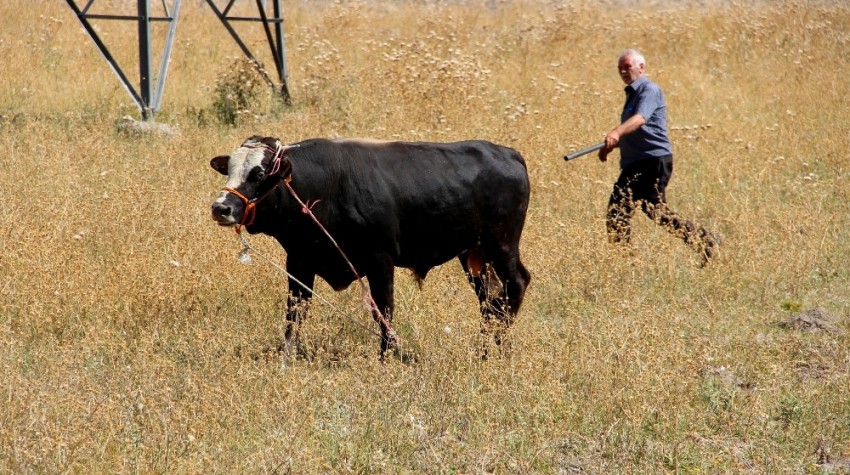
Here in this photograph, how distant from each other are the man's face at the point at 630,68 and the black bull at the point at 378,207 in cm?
225

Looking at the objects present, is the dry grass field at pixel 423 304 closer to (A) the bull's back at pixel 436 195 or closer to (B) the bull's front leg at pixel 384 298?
(B) the bull's front leg at pixel 384 298

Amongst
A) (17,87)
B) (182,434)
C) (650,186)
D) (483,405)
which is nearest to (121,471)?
(182,434)

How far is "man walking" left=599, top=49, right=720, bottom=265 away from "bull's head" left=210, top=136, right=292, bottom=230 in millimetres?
3337

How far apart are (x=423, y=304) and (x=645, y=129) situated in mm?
2746

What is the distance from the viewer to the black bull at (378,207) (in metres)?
6.11

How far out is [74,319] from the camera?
671 cm

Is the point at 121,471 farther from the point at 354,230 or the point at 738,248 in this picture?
the point at 738,248

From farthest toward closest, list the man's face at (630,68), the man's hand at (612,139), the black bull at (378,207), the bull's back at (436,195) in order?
the man's face at (630,68)
the man's hand at (612,139)
the bull's back at (436,195)
the black bull at (378,207)

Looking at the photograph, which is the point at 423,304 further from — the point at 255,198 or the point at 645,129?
the point at 645,129

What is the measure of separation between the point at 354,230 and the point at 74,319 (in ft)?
6.33

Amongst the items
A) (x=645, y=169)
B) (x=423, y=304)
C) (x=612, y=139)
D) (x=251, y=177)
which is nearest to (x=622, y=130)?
(x=612, y=139)

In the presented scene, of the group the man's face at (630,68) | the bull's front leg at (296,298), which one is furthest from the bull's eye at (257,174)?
the man's face at (630,68)

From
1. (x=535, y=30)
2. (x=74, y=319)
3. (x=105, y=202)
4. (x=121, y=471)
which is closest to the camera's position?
(x=121, y=471)

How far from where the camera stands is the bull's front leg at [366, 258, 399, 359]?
6.32 m
